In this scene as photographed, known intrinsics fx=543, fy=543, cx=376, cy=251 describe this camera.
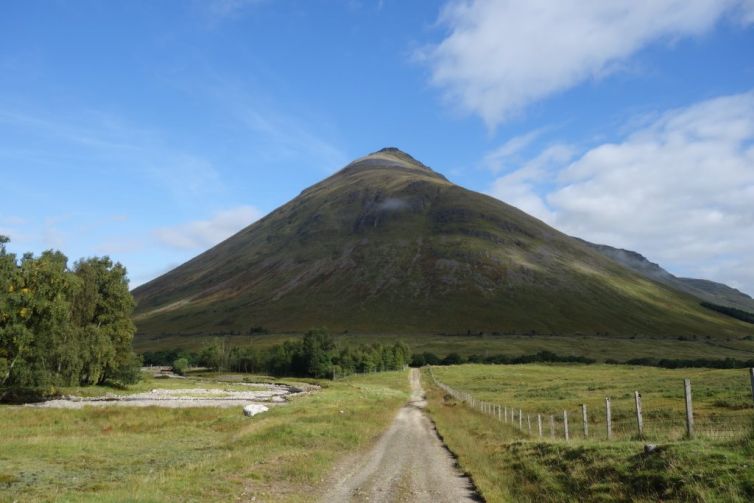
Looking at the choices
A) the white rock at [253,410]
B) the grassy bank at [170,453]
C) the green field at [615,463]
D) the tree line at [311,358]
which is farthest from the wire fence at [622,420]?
the tree line at [311,358]

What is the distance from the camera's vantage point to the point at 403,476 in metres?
23.4

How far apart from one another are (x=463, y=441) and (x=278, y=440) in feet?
36.8

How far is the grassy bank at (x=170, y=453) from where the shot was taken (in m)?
19.4

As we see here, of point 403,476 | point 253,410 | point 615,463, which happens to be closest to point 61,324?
point 253,410

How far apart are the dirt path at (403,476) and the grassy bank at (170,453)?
125 cm

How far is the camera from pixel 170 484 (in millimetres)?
19266

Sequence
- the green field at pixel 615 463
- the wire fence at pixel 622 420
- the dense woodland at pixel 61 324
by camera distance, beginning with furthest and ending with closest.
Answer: the dense woodland at pixel 61 324 → the wire fence at pixel 622 420 → the green field at pixel 615 463

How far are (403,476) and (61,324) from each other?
67442 millimetres

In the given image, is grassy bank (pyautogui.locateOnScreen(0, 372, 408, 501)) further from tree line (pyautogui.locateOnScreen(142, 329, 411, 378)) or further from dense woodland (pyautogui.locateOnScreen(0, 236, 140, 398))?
tree line (pyautogui.locateOnScreen(142, 329, 411, 378))

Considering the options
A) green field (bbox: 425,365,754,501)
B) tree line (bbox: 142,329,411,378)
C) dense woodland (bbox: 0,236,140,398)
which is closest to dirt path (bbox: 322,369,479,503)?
green field (bbox: 425,365,754,501)

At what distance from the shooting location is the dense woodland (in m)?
63.4

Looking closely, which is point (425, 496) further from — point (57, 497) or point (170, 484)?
point (57, 497)

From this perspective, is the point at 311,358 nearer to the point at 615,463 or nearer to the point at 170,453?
the point at 170,453

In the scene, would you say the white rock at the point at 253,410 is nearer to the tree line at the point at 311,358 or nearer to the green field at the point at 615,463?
the green field at the point at 615,463
